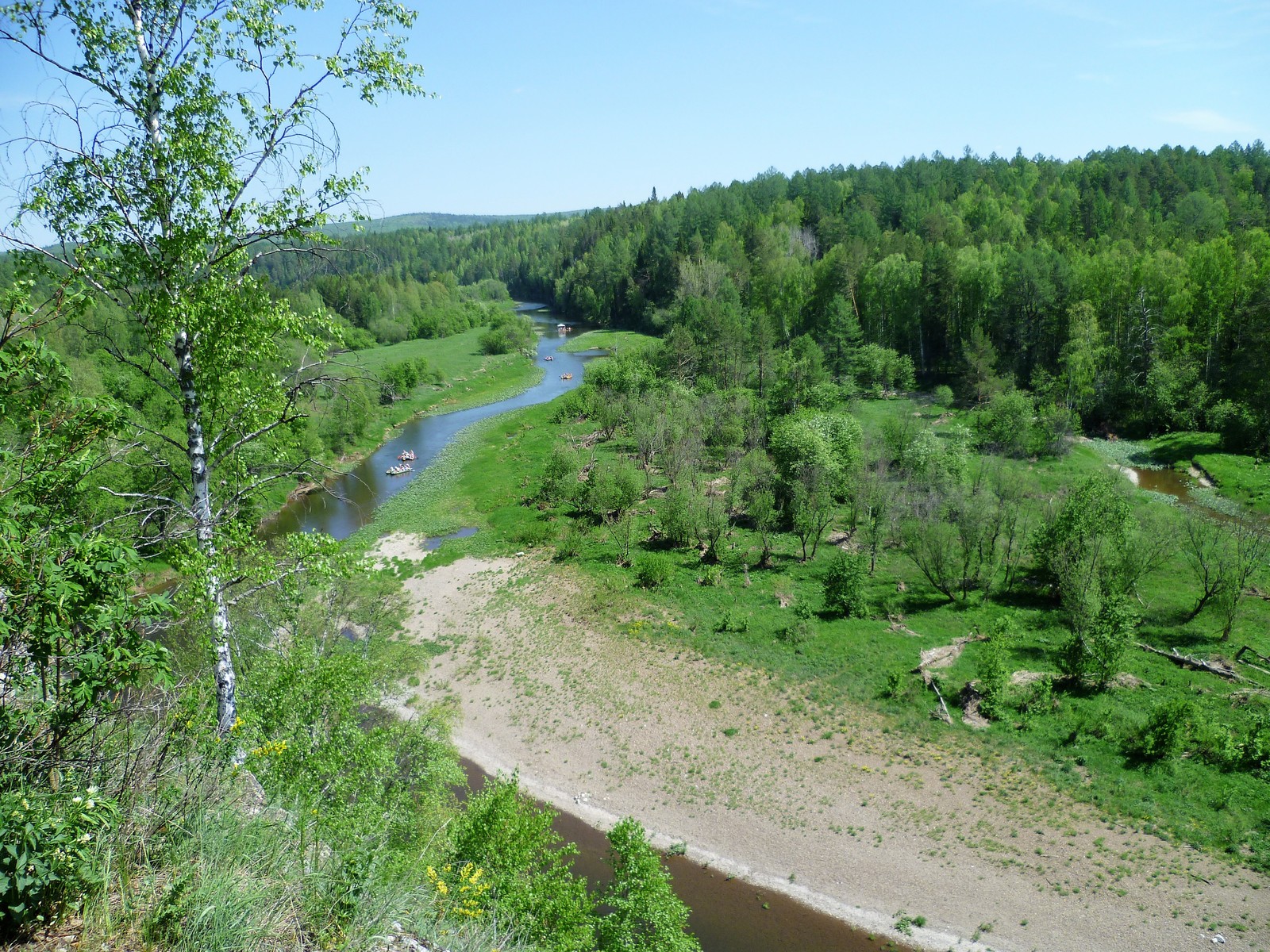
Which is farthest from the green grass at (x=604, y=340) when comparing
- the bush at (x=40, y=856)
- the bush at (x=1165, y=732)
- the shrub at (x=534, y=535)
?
the bush at (x=40, y=856)

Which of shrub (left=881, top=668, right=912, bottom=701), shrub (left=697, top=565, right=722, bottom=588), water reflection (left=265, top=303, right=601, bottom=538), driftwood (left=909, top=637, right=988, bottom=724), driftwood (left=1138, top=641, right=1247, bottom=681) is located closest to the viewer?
driftwood (left=909, top=637, right=988, bottom=724)

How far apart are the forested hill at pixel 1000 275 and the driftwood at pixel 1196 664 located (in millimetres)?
28399

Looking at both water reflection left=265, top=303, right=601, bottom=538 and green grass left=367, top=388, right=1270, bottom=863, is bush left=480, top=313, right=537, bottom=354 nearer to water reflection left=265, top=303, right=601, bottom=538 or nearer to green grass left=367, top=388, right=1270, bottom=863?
water reflection left=265, top=303, right=601, bottom=538

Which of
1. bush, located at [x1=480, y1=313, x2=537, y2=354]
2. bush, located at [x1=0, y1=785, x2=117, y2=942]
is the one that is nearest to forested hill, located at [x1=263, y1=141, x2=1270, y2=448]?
bush, located at [x1=0, y1=785, x2=117, y2=942]

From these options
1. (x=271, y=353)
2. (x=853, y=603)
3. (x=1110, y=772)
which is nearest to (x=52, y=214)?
(x=271, y=353)

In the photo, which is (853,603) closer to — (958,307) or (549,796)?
(549,796)

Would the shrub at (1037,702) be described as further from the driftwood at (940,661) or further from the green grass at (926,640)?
Answer: the driftwood at (940,661)

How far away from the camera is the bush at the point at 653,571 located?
1293 inches

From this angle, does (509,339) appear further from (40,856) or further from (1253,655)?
(40,856)

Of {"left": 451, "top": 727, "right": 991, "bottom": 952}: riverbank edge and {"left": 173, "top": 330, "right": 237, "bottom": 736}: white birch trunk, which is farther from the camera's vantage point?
{"left": 451, "top": 727, "right": 991, "bottom": 952}: riverbank edge

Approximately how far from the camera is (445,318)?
4456 inches

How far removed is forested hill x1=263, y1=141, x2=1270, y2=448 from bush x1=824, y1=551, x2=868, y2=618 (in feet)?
74.3

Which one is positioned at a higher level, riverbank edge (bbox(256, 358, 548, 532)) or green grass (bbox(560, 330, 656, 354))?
green grass (bbox(560, 330, 656, 354))

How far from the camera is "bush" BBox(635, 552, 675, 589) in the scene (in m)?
32.8
